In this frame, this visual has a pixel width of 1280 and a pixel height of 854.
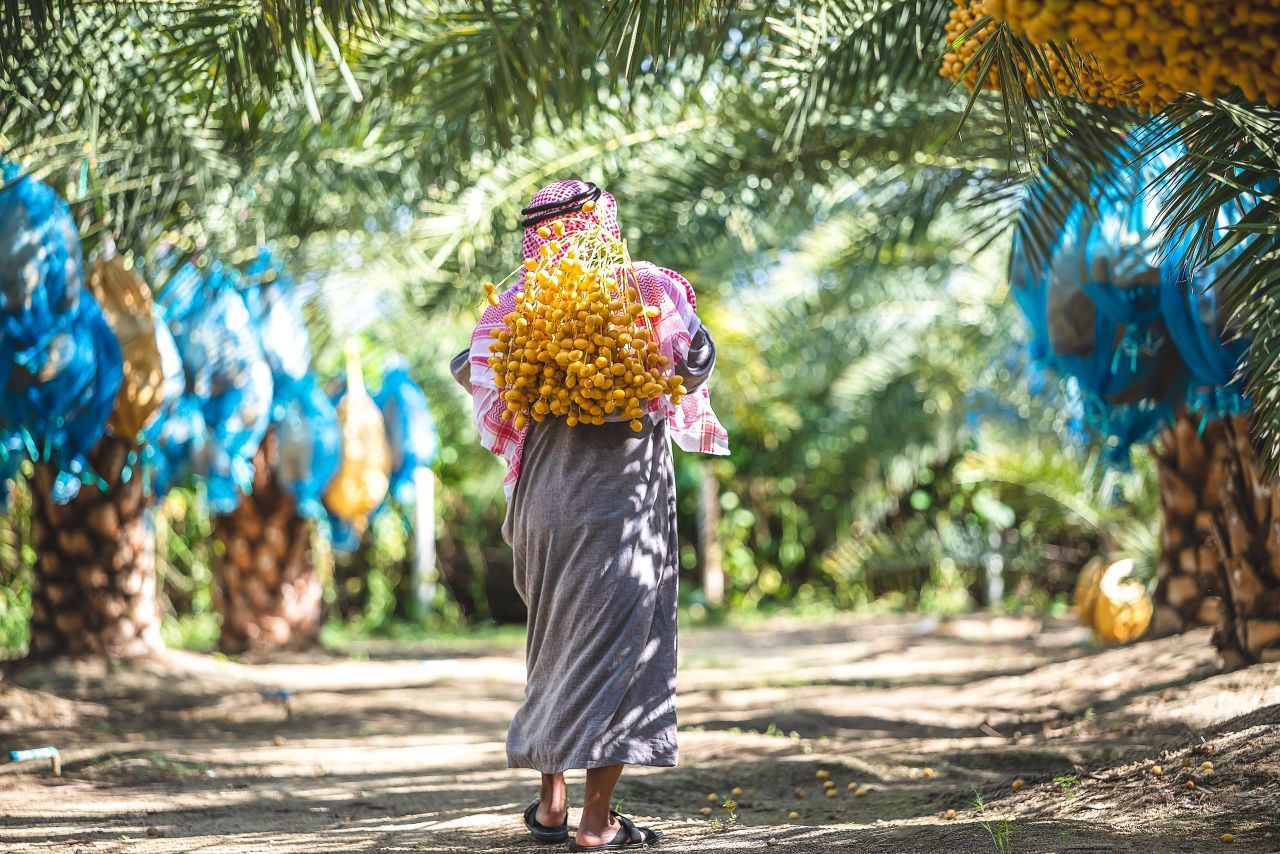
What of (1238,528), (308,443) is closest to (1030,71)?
(1238,528)

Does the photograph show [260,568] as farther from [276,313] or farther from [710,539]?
[710,539]

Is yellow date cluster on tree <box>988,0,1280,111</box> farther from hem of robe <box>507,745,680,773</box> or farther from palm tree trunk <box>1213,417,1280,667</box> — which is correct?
palm tree trunk <box>1213,417,1280,667</box>

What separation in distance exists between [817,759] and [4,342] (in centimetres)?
309

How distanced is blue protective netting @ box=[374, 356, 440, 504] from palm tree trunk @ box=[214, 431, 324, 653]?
77cm

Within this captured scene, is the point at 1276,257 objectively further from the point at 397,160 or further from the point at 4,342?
the point at 397,160

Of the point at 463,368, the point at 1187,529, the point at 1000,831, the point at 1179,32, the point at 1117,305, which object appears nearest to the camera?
the point at 1179,32

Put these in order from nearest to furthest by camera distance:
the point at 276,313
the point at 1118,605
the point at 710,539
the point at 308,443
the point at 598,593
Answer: the point at 598,593 < the point at 276,313 < the point at 1118,605 < the point at 308,443 < the point at 710,539

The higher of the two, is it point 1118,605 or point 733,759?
point 1118,605

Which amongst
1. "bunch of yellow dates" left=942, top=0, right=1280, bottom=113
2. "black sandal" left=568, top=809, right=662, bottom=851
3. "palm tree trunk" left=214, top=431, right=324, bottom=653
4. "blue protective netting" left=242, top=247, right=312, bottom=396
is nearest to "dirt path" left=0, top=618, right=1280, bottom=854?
"black sandal" left=568, top=809, right=662, bottom=851

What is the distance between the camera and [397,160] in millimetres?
5715

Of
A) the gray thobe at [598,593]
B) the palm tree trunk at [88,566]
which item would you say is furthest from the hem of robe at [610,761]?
the palm tree trunk at [88,566]

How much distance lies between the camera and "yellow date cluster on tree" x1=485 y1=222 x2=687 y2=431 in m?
2.80

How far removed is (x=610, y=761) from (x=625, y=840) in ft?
0.80

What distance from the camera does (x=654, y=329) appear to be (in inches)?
115
